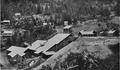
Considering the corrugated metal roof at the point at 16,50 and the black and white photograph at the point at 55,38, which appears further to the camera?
the corrugated metal roof at the point at 16,50

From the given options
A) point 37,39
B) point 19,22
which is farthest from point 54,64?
point 19,22

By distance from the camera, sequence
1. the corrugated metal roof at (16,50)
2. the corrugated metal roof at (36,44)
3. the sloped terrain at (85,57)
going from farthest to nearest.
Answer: the corrugated metal roof at (36,44)
the corrugated metal roof at (16,50)
the sloped terrain at (85,57)

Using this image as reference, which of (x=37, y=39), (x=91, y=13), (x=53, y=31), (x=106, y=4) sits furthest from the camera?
(x=106, y=4)

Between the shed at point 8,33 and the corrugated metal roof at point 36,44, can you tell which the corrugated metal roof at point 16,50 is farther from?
the shed at point 8,33

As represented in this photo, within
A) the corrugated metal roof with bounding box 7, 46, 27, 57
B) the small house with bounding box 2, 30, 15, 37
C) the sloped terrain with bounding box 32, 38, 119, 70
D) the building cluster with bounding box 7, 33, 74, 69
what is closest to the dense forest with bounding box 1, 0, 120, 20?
the small house with bounding box 2, 30, 15, 37

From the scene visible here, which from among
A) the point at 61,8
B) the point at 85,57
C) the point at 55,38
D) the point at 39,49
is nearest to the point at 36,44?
the point at 39,49

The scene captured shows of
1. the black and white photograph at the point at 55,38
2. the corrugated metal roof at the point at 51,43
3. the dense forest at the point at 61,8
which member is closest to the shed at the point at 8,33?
the black and white photograph at the point at 55,38

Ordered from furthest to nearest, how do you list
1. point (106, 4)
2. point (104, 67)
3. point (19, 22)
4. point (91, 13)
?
point (106, 4) → point (91, 13) → point (19, 22) → point (104, 67)

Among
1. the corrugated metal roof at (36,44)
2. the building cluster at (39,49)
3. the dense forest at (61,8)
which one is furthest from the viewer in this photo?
the dense forest at (61,8)

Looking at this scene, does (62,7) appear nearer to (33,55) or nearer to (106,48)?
(33,55)
